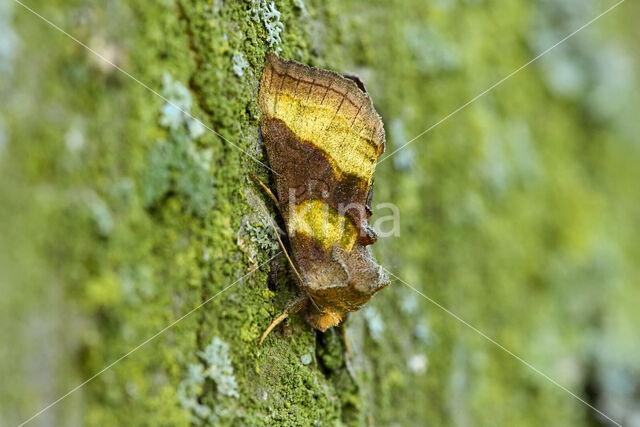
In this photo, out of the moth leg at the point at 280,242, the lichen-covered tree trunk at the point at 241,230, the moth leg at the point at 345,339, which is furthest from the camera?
the moth leg at the point at 345,339

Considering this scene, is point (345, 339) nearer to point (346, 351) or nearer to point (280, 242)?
point (346, 351)

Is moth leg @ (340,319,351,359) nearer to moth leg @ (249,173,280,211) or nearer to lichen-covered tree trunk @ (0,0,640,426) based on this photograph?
lichen-covered tree trunk @ (0,0,640,426)

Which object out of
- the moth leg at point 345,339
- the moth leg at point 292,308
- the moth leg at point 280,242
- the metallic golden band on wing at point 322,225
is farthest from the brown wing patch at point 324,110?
the moth leg at point 345,339

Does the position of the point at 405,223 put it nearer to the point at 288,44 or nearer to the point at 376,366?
the point at 376,366

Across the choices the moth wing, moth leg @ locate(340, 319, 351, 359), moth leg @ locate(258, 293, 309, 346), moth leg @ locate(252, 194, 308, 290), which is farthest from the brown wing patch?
moth leg @ locate(340, 319, 351, 359)

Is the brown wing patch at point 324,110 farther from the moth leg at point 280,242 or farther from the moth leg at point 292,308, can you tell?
the moth leg at point 292,308

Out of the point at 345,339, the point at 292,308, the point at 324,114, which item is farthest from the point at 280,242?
the point at 345,339
